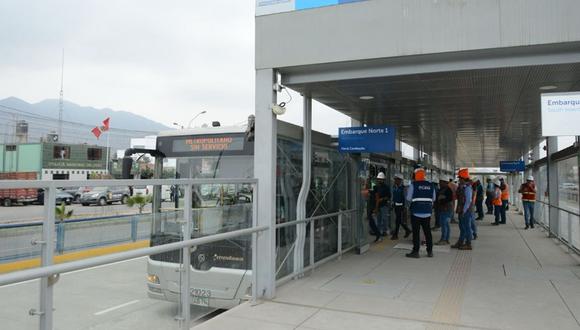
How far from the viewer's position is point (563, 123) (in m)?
5.56

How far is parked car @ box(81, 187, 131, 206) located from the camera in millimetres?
3533

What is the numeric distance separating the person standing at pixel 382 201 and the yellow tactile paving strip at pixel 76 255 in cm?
821

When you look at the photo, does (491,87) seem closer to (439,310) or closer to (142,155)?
(439,310)

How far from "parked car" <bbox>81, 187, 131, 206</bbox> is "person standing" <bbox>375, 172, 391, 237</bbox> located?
8466 millimetres

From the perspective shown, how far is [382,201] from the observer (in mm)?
11703

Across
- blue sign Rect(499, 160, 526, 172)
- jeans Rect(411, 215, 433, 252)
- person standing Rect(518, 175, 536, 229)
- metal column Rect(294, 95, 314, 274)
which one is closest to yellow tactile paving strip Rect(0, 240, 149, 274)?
metal column Rect(294, 95, 314, 274)

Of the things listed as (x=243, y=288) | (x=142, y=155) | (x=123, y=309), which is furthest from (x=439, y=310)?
(x=142, y=155)

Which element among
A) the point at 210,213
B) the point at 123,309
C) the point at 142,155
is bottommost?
the point at 123,309

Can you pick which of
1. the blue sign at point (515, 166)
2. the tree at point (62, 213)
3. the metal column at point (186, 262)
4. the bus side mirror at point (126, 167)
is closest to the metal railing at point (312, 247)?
the metal column at point (186, 262)

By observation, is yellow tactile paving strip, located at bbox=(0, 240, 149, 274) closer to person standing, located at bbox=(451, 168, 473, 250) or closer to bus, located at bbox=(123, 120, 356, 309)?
bus, located at bbox=(123, 120, 356, 309)

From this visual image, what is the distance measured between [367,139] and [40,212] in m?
6.45

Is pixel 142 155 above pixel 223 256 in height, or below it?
above

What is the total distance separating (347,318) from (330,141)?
429 centimetres

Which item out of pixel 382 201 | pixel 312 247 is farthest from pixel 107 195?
pixel 382 201
